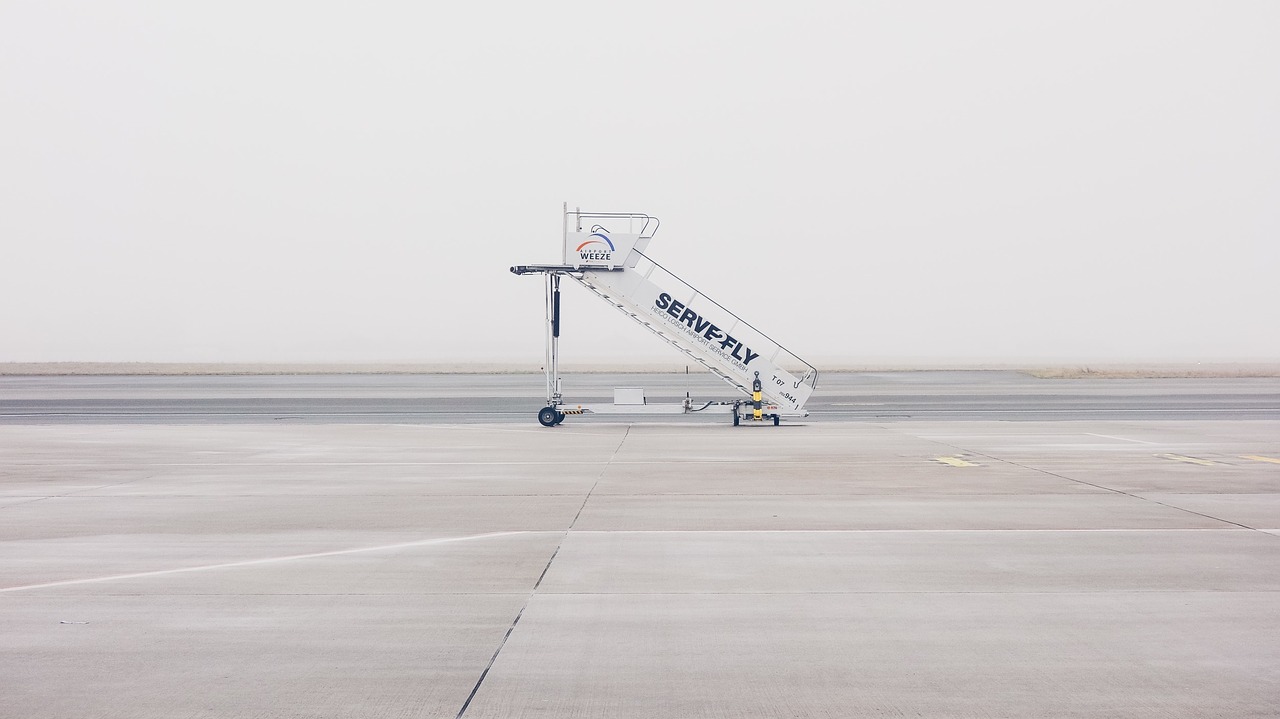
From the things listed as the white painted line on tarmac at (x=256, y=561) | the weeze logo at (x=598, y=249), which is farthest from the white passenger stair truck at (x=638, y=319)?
the white painted line on tarmac at (x=256, y=561)

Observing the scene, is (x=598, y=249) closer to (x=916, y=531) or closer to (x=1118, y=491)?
(x=1118, y=491)

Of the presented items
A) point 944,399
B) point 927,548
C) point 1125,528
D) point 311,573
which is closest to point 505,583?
point 311,573

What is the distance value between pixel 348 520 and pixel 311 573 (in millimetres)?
2827

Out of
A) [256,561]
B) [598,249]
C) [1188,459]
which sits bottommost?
[256,561]

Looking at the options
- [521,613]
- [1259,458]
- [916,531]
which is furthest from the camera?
[1259,458]

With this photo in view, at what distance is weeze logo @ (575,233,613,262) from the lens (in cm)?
2419

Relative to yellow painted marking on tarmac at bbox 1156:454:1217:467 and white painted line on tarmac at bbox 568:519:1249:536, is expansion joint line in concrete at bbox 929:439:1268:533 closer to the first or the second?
white painted line on tarmac at bbox 568:519:1249:536

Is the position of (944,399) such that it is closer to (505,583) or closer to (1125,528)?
(1125,528)

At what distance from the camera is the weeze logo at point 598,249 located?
24188mm

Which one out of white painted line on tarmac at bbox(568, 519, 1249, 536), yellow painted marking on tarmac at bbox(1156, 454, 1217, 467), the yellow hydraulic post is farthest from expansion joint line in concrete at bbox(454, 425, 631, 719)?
yellow painted marking on tarmac at bbox(1156, 454, 1217, 467)

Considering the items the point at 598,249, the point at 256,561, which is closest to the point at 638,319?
the point at 598,249

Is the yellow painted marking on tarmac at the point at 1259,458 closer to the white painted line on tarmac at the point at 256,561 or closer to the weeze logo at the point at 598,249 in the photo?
the white painted line on tarmac at the point at 256,561

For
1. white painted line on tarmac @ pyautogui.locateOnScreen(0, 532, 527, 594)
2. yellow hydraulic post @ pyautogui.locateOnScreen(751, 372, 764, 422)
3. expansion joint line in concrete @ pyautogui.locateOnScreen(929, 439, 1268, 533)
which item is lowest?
white painted line on tarmac @ pyautogui.locateOnScreen(0, 532, 527, 594)

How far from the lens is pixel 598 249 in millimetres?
24203
